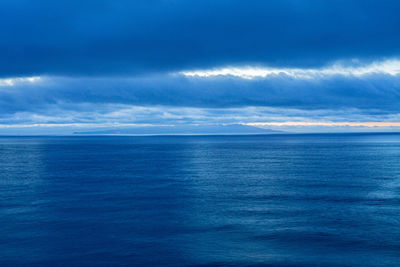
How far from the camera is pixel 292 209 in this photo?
144ft

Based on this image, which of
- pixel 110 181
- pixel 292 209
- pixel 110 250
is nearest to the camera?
pixel 110 250

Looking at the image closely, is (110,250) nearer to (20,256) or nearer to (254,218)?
(20,256)

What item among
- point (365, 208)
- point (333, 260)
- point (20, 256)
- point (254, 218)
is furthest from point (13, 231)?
point (365, 208)

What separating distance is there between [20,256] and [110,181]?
39161mm

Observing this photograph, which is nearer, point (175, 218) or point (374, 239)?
point (374, 239)

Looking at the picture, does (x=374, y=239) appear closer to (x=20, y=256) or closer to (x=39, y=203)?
(x=20, y=256)

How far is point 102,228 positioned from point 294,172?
168ft

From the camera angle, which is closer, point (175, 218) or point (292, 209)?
point (175, 218)

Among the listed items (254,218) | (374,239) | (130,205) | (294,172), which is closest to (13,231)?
(130,205)

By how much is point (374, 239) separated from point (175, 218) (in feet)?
60.6

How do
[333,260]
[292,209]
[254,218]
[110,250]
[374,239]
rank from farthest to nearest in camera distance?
1. [292,209]
2. [254,218]
3. [374,239]
4. [110,250]
5. [333,260]

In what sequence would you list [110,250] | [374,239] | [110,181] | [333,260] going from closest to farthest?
[333,260], [110,250], [374,239], [110,181]

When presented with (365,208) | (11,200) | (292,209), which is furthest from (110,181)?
(365,208)

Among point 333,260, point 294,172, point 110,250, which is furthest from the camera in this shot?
point 294,172
